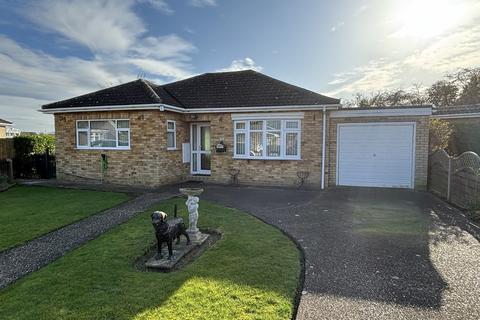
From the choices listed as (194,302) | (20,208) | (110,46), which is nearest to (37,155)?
(110,46)

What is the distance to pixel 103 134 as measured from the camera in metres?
12.9

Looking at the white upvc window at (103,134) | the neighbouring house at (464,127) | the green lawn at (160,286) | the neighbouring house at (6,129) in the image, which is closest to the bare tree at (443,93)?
the neighbouring house at (464,127)

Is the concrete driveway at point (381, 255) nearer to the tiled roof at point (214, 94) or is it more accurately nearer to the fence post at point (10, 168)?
the tiled roof at point (214, 94)

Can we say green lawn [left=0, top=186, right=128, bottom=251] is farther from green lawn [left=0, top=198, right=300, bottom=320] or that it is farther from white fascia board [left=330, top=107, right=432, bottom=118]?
white fascia board [left=330, top=107, right=432, bottom=118]

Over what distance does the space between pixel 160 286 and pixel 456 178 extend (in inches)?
367

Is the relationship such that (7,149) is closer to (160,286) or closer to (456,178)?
(160,286)

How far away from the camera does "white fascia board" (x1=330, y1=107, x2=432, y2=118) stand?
36.0ft

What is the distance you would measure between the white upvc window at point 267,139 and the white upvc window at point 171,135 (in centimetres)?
264

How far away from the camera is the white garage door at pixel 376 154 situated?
11.3m

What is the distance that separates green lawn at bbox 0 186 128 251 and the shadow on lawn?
3.75 meters

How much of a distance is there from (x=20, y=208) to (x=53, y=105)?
6.40 m

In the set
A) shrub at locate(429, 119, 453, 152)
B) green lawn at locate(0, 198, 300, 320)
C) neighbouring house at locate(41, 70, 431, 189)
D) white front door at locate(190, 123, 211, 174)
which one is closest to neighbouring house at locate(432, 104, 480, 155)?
shrub at locate(429, 119, 453, 152)

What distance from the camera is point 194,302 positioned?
3531 millimetres

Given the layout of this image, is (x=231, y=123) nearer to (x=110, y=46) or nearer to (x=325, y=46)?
(x=325, y=46)
